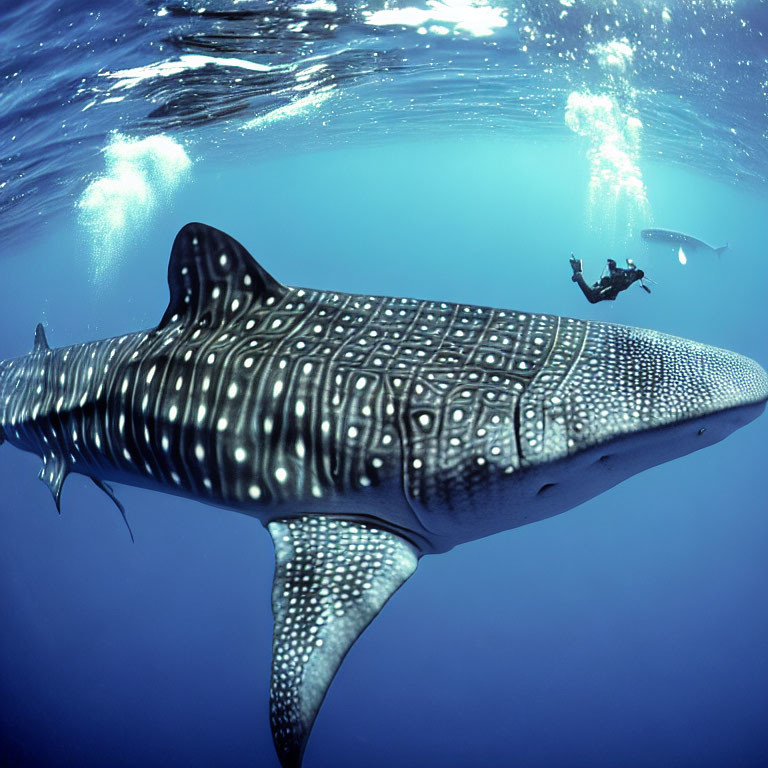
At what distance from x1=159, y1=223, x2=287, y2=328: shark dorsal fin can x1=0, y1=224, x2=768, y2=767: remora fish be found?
0.03 ft

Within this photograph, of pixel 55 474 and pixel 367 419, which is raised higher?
pixel 367 419

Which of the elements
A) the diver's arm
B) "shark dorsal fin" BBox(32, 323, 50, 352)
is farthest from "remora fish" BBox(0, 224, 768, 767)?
the diver's arm

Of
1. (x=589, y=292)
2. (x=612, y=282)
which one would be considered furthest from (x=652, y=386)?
(x=612, y=282)

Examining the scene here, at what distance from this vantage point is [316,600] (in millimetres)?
2260

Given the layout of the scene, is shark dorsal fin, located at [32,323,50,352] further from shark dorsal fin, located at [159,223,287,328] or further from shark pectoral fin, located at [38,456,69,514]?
shark dorsal fin, located at [159,223,287,328]

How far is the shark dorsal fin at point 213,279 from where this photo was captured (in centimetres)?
301

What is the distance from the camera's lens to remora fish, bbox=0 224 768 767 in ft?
7.10

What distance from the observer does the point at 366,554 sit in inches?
94.7

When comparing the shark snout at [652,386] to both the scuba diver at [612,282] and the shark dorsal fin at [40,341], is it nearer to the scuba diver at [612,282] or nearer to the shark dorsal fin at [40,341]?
the shark dorsal fin at [40,341]

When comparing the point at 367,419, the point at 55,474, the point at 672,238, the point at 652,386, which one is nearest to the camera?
the point at 652,386

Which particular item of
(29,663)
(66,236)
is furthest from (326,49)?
(66,236)

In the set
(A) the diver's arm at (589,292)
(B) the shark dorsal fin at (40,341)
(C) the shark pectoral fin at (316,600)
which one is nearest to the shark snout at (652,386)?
(C) the shark pectoral fin at (316,600)

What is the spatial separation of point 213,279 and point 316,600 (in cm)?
184

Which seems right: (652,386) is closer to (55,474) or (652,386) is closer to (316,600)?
(316,600)
